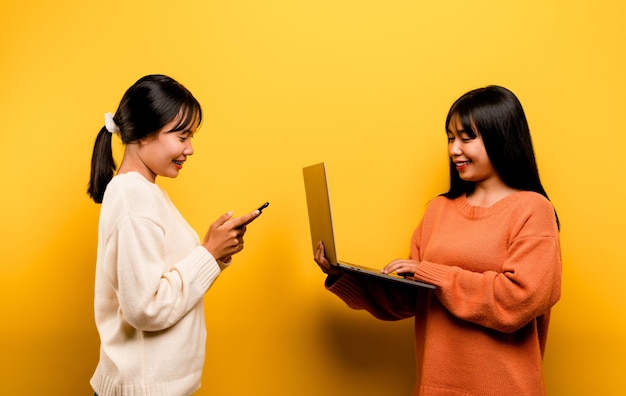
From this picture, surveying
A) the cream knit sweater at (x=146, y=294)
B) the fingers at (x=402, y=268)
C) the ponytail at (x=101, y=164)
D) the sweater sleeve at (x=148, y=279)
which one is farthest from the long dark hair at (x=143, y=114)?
the fingers at (x=402, y=268)

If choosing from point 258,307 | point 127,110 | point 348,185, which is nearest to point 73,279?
point 258,307

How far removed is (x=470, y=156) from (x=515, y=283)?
321 mm

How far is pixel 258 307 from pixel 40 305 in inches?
26.7

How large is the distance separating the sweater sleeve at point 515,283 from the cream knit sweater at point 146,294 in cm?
54

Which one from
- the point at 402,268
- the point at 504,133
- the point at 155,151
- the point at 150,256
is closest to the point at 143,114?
the point at 155,151

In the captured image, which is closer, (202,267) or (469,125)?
(202,267)

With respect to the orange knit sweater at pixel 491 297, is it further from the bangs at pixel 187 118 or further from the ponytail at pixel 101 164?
the ponytail at pixel 101 164

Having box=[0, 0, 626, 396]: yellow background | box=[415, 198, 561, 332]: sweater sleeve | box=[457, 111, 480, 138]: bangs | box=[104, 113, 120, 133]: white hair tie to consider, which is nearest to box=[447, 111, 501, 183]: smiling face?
box=[457, 111, 480, 138]: bangs

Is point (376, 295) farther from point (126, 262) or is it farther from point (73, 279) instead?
point (73, 279)

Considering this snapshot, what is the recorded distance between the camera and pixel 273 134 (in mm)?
1622

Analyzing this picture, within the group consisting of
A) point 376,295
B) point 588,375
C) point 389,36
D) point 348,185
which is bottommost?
point 588,375

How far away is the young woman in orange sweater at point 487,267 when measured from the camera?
45.2 inches

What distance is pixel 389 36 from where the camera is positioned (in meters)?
1.62

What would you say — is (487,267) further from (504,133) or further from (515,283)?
(504,133)
